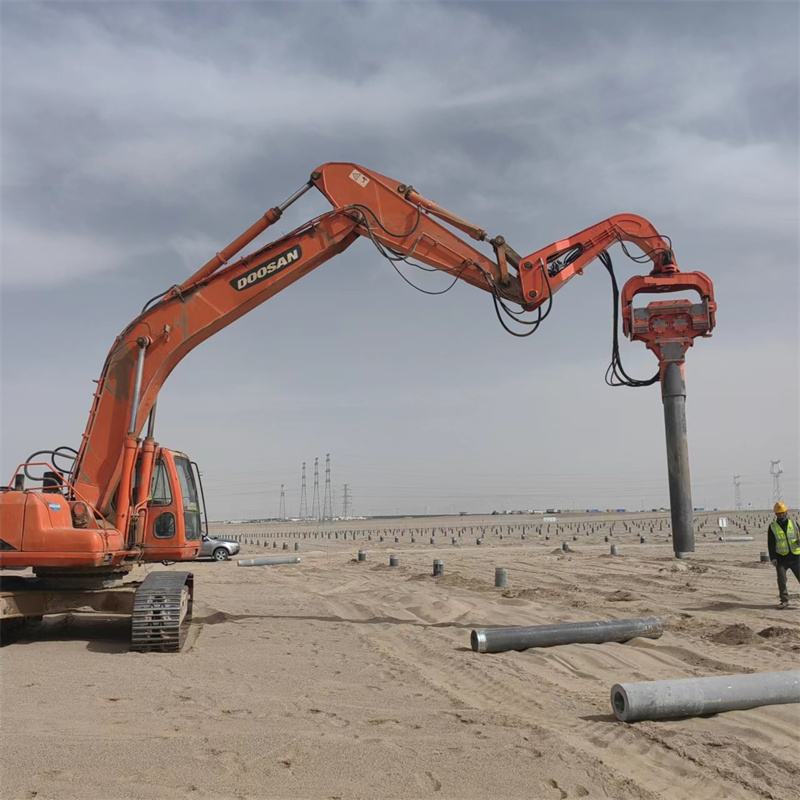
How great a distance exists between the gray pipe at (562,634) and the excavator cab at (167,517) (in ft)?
15.3

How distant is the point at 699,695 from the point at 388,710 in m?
2.82

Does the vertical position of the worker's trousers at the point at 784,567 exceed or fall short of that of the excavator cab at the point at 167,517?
it falls short

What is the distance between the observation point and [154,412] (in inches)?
456

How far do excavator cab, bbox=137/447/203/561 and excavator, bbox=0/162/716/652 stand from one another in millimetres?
19

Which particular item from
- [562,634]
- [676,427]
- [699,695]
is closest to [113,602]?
[562,634]

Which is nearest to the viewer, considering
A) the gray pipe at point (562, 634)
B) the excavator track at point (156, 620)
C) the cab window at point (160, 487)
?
the gray pipe at point (562, 634)

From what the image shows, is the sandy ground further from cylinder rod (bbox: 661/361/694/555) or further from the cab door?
cylinder rod (bbox: 661/361/694/555)

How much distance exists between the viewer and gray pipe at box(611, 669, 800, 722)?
6199mm

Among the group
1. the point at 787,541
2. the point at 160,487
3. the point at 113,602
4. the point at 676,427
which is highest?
the point at 676,427

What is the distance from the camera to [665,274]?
52.2ft

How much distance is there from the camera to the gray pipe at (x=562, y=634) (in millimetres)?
9719

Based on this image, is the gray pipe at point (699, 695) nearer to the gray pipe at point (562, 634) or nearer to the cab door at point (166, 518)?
the gray pipe at point (562, 634)

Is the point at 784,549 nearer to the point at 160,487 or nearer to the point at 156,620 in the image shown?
the point at 156,620

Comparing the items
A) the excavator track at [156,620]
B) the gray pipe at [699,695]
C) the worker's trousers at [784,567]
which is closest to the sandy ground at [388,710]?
the gray pipe at [699,695]
